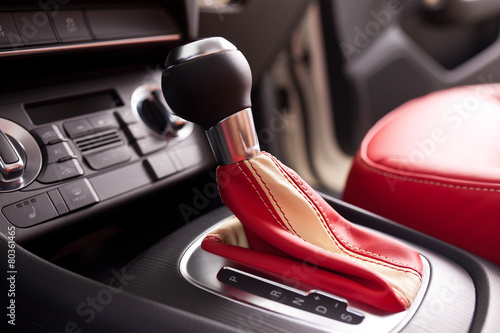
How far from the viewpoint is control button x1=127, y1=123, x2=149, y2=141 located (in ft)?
1.92

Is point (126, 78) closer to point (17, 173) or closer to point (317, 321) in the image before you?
point (17, 173)

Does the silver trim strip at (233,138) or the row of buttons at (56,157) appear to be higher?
the row of buttons at (56,157)

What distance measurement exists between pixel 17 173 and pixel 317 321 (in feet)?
1.09

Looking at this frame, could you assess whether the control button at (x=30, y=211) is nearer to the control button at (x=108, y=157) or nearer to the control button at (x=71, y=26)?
the control button at (x=108, y=157)

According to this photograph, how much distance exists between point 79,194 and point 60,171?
0.11 ft

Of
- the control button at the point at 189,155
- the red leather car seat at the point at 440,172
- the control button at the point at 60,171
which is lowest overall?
the red leather car seat at the point at 440,172

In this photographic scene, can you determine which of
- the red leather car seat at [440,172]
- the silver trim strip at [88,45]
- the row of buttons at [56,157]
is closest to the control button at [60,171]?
the row of buttons at [56,157]

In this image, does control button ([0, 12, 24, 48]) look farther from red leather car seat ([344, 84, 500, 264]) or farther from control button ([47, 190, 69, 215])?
red leather car seat ([344, 84, 500, 264])

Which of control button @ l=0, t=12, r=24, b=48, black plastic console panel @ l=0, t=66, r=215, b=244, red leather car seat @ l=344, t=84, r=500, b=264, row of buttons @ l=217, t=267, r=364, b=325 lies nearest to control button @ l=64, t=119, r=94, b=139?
black plastic console panel @ l=0, t=66, r=215, b=244

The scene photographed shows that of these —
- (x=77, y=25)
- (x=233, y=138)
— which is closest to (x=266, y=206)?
(x=233, y=138)

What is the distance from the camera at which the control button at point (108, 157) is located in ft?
→ 1.74

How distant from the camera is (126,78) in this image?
24.6 inches

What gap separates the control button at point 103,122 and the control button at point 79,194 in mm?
78

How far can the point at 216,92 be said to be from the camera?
0.40 meters
